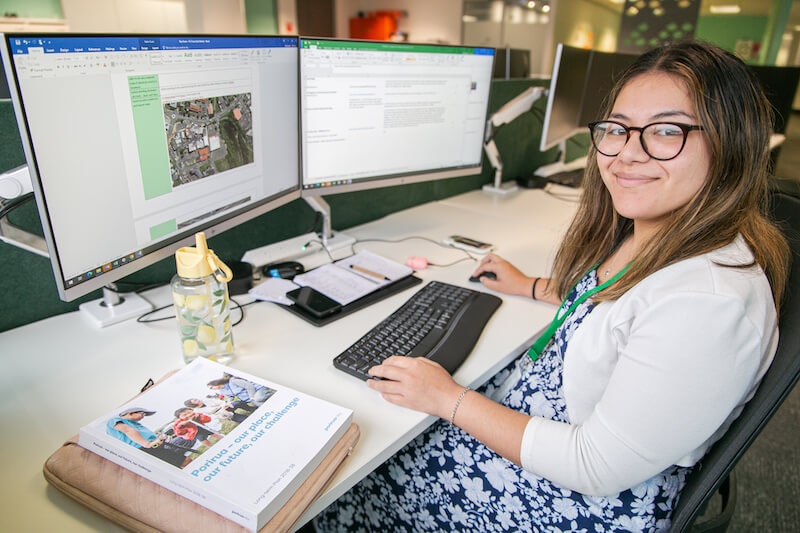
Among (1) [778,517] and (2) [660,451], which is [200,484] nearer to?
(2) [660,451]

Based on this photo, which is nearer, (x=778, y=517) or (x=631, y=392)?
(x=631, y=392)

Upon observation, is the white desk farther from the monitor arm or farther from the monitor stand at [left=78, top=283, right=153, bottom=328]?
the monitor arm

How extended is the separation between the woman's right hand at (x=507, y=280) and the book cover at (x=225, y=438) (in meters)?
0.57

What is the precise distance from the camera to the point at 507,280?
1141mm

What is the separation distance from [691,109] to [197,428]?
79 cm

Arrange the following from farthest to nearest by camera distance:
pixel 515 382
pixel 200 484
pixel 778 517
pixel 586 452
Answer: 1. pixel 778 517
2. pixel 515 382
3. pixel 586 452
4. pixel 200 484

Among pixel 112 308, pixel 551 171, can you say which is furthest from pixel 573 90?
pixel 112 308

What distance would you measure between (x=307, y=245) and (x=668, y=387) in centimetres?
91

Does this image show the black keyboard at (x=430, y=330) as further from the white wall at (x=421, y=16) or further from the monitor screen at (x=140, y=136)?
the white wall at (x=421, y=16)

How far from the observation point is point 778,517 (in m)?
1.47

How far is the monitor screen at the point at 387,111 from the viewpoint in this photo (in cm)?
115

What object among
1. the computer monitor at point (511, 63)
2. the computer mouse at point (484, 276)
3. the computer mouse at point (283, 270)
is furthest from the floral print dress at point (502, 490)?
the computer monitor at point (511, 63)

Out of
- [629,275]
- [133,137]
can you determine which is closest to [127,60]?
[133,137]

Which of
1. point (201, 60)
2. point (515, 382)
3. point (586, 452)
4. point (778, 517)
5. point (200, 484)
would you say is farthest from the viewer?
point (778, 517)
